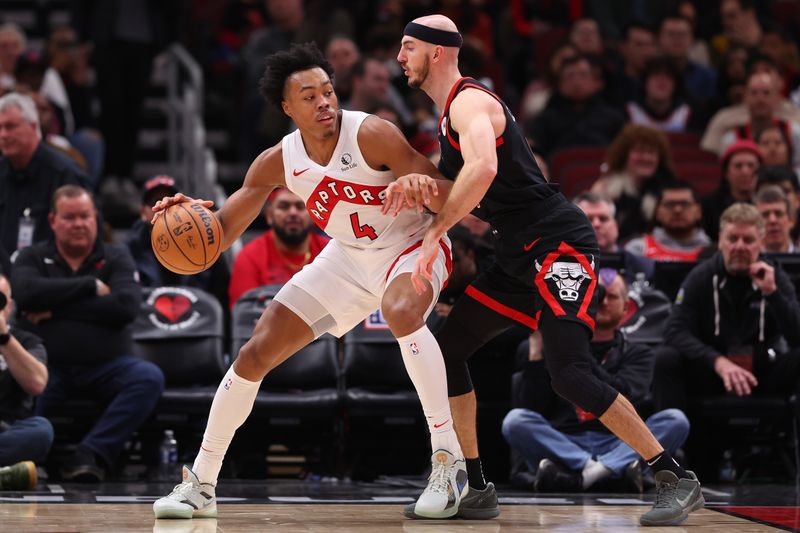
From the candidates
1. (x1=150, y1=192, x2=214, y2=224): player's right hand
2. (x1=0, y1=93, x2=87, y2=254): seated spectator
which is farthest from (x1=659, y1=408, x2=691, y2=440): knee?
(x1=0, y1=93, x2=87, y2=254): seated spectator

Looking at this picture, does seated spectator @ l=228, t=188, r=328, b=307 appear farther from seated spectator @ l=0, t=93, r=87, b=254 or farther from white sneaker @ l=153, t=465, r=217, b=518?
white sneaker @ l=153, t=465, r=217, b=518

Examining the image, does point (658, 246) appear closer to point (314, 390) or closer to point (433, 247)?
point (314, 390)

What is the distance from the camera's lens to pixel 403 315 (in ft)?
19.0

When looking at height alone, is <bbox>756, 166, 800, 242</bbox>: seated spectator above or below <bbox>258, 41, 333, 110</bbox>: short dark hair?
below

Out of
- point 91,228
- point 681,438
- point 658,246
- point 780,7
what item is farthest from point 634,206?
point 780,7

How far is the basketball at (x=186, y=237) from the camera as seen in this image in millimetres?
5859

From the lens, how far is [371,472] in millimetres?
8672

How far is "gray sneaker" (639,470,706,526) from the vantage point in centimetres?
571

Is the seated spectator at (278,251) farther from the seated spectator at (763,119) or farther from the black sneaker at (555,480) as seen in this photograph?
the seated spectator at (763,119)

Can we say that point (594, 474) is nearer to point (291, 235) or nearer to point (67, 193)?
point (291, 235)

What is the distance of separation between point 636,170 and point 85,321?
452 cm

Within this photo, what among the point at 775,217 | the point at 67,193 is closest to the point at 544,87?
the point at 775,217

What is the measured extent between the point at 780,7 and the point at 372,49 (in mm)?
5470

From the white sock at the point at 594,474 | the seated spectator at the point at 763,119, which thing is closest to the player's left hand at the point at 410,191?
the white sock at the point at 594,474
